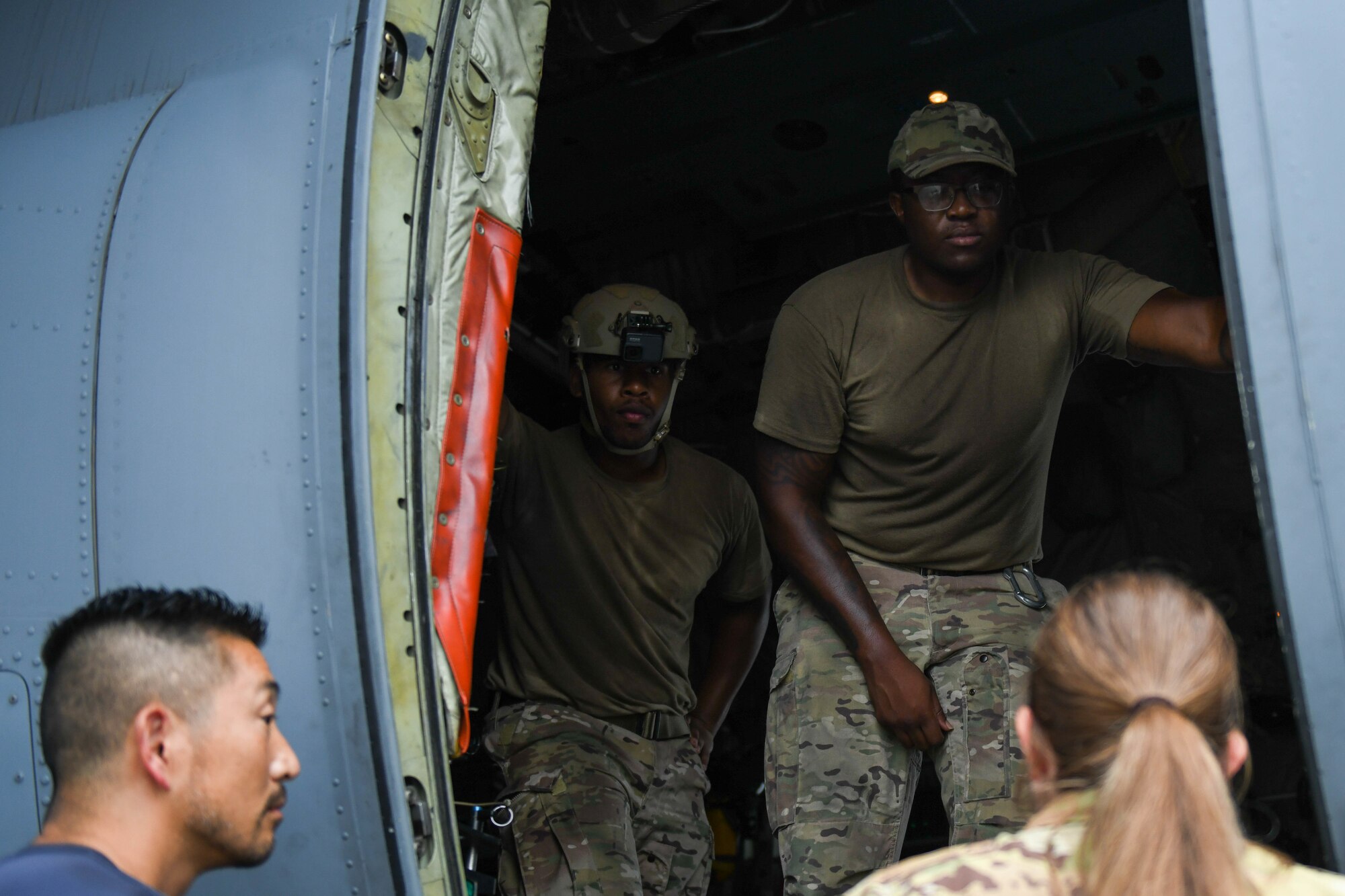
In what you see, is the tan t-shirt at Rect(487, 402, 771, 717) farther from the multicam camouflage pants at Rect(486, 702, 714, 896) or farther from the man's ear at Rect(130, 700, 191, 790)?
the man's ear at Rect(130, 700, 191, 790)

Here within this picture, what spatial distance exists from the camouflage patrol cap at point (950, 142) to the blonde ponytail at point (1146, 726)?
1.76m

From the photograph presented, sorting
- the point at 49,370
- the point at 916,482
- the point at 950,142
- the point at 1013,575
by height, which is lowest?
the point at 1013,575

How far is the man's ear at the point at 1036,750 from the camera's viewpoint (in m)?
1.40

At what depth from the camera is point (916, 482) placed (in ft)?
10.4

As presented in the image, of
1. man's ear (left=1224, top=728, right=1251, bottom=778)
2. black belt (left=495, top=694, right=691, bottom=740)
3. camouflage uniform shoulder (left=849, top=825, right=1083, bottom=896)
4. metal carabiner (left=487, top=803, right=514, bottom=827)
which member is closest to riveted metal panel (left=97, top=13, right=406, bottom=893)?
camouflage uniform shoulder (left=849, top=825, right=1083, bottom=896)

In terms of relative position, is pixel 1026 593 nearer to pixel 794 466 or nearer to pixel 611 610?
pixel 794 466

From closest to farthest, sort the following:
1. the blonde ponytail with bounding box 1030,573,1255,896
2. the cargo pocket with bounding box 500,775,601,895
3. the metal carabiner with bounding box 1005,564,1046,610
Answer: the blonde ponytail with bounding box 1030,573,1255,896, the metal carabiner with bounding box 1005,564,1046,610, the cargo pocket with bounding box 500,775,601,895

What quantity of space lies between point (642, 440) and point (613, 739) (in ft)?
2.91

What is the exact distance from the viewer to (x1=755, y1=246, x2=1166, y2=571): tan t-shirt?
311cm

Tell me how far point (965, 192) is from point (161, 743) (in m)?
2.17

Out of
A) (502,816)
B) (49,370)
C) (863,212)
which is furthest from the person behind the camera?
(863,212)

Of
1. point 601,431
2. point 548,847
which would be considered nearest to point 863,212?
point 601,431

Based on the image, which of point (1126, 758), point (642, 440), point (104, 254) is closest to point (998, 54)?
point (642, 440)

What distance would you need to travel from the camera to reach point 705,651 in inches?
225
